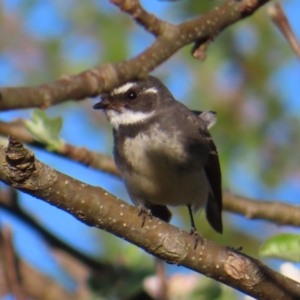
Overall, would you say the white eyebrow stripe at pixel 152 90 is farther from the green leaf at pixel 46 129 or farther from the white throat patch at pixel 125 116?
the green leaf at pixel 46 129

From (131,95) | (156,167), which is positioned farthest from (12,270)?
(131,95)

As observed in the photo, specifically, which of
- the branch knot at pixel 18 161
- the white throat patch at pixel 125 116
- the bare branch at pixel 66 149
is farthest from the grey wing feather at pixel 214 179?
the branch knot at pixel 18 161

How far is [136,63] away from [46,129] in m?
0.73

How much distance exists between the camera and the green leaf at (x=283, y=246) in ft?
10.1

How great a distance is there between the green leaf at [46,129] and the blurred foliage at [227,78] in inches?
79.2

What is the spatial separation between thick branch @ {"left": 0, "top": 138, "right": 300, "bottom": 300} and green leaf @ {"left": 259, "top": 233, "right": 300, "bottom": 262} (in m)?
0.14

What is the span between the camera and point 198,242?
294 centimetres

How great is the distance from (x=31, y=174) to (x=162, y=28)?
148 centimetres

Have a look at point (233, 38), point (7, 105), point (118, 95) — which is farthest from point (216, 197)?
point (7, 105)

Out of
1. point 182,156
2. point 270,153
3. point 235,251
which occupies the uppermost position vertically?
point 235,251

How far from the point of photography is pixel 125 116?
5.06 metres

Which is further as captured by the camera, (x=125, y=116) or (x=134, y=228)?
(x=125, y=116)

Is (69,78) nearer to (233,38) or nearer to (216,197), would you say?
(216,197)

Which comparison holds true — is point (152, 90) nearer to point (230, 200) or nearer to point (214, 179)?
point (214, 179)
